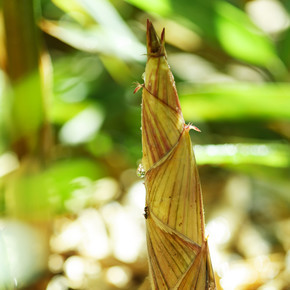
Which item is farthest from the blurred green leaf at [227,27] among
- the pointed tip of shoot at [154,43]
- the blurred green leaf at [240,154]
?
the pointed tip of shoot at [154,43]

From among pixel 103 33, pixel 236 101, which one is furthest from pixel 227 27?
pixel 103 33

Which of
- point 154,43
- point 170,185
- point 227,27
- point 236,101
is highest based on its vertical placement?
point 227,27

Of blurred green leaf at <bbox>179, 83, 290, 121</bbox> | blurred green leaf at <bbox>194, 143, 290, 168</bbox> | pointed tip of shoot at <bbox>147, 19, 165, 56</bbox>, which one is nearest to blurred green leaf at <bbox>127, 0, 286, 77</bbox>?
blurred green leaf at <bbox>179, 83, 290, 121</bbox>

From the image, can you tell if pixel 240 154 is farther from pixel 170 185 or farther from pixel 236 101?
pixel 170 185

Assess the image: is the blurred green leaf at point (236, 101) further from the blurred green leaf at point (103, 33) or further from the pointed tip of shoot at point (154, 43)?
the pointed tip of shoot at point (154, 43)

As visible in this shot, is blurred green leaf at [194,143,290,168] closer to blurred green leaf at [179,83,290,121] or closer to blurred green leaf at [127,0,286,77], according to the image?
blurred green leaf at [179,83,290,121]

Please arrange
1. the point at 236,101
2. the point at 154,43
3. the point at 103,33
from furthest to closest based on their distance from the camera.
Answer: the point at 103,33 → the point at 236,101 → the point at 154,43

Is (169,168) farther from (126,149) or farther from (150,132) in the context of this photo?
(126,149)

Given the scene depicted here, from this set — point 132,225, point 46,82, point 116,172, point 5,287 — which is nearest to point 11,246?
point 5,287
